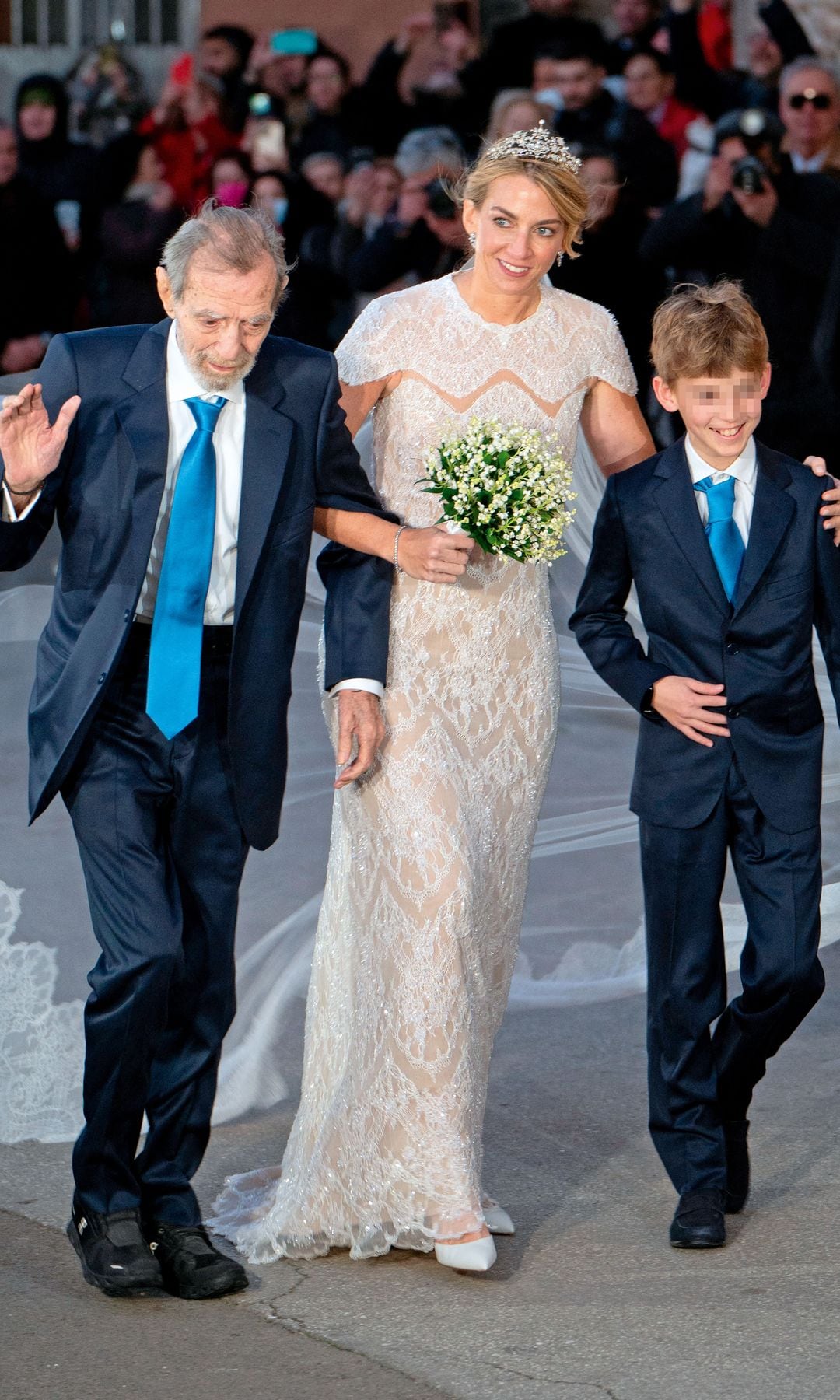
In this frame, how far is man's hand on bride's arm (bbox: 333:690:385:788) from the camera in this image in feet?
12.5

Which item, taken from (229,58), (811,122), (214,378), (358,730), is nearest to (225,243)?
(214,378)

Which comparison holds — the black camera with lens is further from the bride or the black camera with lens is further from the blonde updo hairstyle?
the blonde updo hairstyle

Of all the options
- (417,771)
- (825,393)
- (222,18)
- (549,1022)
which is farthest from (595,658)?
(222,18)

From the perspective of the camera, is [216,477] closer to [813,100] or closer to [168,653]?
[168,653]

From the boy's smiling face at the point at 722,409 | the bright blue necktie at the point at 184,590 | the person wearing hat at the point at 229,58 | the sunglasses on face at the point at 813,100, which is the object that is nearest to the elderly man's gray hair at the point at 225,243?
the bright blue necktie at the point at 184,590

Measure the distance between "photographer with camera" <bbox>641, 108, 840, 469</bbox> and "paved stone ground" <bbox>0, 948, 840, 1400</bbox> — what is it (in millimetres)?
4225

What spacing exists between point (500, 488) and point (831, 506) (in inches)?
26.6

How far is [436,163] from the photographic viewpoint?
9.09m

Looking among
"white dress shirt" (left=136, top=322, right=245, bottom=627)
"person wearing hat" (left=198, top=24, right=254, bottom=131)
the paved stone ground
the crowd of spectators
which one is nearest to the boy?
the paved stone ground

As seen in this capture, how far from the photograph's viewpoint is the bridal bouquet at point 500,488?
11.9 ft

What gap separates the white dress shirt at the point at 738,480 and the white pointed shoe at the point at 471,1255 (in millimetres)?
1421

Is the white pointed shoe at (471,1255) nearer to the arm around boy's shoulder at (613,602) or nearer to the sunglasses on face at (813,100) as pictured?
the arm around boy's shoulder at (613,602)

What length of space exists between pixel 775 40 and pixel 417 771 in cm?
621

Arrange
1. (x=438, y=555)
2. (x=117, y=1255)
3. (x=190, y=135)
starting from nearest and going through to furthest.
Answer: (x=117, y=1255)
(x=438, y=555)
(x=190, y=135)
